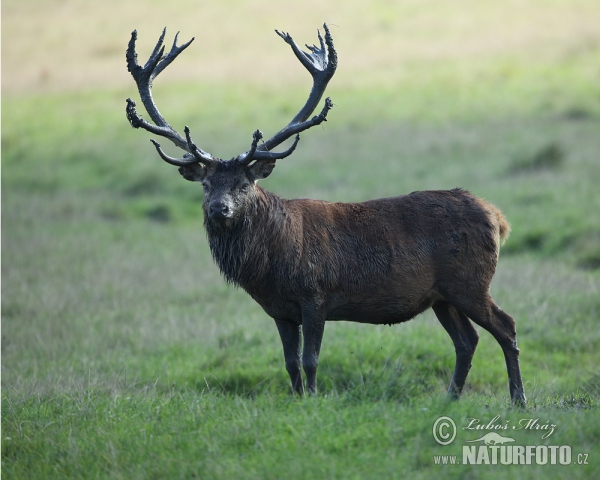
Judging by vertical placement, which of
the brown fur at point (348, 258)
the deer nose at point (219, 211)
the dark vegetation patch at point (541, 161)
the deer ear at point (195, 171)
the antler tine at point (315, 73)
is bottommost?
the brown fur at point (348, 258)

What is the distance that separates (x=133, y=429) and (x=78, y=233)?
11.3 metres

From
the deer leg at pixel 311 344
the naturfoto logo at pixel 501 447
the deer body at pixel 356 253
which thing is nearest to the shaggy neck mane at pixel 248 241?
the deer body at pixel 356 253

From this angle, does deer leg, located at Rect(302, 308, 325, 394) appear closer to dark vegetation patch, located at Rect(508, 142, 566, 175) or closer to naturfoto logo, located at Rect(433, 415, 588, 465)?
naturfoto logo, located at Rect(433, 415, 588, 465)

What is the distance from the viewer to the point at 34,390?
7.78 metres

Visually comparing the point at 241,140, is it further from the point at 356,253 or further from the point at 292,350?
the point at 292,350

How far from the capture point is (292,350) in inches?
291

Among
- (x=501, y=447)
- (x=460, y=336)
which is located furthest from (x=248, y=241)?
(x=501, y=447)

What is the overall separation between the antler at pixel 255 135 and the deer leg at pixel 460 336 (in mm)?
2061

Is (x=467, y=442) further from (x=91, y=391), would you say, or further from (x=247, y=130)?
(x=247, y=130)

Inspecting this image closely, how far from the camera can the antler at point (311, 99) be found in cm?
730

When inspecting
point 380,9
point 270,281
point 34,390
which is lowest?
point 34,390

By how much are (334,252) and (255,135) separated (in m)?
1.20

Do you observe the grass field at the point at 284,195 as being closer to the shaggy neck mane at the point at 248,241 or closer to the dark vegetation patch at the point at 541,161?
the dark vegetation patch at the point at 541,161

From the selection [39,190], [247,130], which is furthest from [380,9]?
[39,190]
